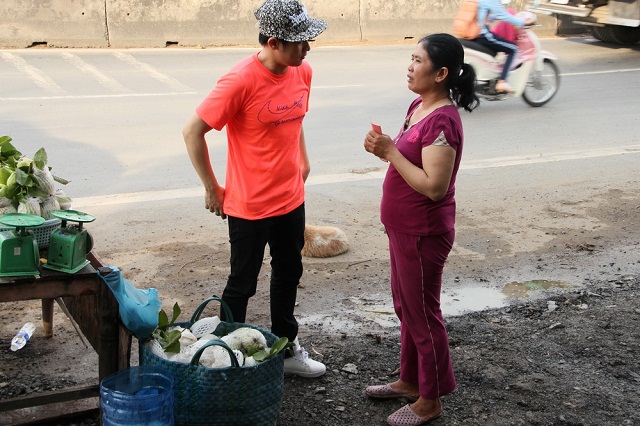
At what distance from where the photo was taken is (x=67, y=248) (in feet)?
10.2

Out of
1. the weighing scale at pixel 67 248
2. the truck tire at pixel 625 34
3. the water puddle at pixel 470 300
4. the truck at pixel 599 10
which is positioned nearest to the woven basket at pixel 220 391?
the weighing scale at pixel 67 248

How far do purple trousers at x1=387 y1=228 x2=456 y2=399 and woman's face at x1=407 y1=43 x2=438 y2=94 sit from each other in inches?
24.7

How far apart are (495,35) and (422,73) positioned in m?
7.75

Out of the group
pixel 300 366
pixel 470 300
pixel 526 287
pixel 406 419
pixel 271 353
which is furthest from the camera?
pixel 526 287

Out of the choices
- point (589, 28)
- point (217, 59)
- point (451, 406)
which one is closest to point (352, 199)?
point (451, 406)

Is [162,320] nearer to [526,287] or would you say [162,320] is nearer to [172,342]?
[172,342]

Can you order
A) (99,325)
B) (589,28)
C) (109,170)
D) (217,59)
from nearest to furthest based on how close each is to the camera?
(99,325) < (109,170) < (217,59) < (589,28)

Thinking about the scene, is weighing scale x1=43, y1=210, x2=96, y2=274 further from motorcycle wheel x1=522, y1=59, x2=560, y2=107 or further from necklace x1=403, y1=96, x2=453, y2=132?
motorcycle wheel x1=522, y1=59, x2=560, y2=107

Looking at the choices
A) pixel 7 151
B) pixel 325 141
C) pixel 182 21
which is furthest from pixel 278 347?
pixel 182 21

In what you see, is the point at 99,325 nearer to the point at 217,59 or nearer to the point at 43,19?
the point at 217,59

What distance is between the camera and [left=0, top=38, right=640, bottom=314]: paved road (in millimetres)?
6754

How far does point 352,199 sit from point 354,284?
6.19 feet

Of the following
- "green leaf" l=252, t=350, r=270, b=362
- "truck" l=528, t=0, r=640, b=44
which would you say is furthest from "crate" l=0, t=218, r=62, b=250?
"truck" l=528, t=0, r=640, b=44

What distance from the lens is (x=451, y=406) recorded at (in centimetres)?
390
